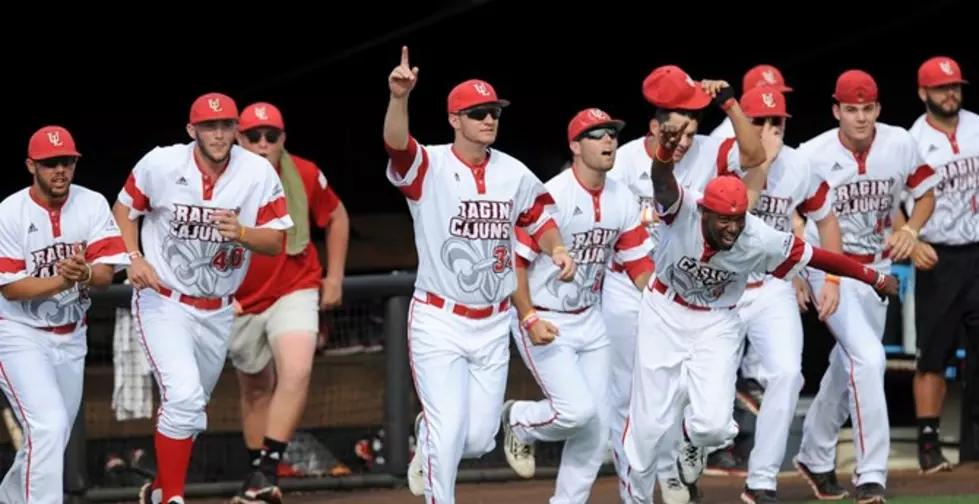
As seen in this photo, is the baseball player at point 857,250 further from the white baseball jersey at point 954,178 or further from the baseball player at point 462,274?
the baseball player at point 462,274

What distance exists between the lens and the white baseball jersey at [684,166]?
9.71m

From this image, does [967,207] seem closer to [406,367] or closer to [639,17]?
[406,367]

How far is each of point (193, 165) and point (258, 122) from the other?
0.87m

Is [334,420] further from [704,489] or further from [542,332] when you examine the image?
[542,332]

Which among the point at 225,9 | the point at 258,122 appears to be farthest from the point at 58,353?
the point at 225,9

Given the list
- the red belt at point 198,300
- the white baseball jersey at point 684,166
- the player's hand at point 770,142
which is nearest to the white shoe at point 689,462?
the white baseball jersey at point 684,166

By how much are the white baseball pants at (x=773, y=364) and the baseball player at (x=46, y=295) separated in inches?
112

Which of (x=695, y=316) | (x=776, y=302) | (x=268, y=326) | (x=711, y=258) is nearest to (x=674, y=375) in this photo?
(x=695, y=316)

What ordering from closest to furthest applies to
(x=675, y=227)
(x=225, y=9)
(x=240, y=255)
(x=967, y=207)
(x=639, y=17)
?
(x=675, y=227) < (x=240, y=255) < (x=967, y=207) < (x=225, y=9) < (x=639, y=17)

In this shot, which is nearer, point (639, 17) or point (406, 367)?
point (406, 367)

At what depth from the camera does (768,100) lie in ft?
31.7

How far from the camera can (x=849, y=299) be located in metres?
9.76

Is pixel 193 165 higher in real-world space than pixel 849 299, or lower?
higher

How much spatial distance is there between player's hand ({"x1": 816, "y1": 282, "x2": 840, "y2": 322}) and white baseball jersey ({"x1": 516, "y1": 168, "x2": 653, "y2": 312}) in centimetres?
96
